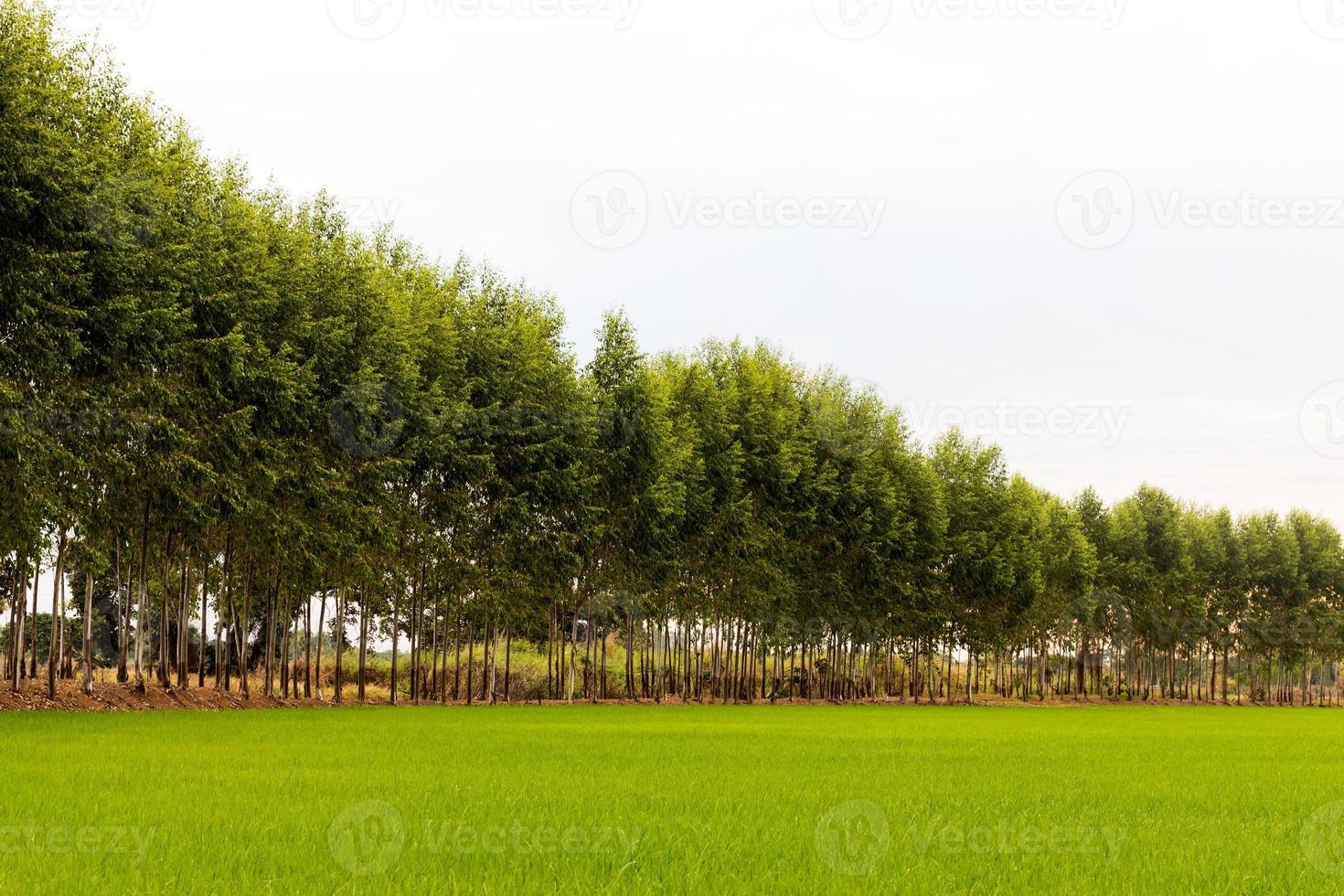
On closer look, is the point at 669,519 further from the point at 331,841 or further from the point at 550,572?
the point at 331,841

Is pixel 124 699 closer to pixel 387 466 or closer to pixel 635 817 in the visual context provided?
pixel 387 466

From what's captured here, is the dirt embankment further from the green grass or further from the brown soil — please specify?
the green grass

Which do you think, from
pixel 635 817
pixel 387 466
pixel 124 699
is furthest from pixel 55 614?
pixel 635 817

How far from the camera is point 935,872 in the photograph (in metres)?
8.87

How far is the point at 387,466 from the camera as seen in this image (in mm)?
39500

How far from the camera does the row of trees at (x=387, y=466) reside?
28.6 metres

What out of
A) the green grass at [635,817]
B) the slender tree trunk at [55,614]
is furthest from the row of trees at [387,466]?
the green grass at [635,817]

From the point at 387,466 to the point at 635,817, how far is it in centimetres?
2952

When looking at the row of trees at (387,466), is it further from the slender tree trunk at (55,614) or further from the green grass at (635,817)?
the green grass at (635,817)

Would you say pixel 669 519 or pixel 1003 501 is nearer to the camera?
pixel 669 519

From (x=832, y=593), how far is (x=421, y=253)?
3133cm

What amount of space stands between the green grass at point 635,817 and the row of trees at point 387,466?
10.8m

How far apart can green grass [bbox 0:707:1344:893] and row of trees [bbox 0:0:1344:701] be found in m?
10.8

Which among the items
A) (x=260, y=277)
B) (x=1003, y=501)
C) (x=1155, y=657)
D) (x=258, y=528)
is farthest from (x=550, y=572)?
(x=1155, y=657)
